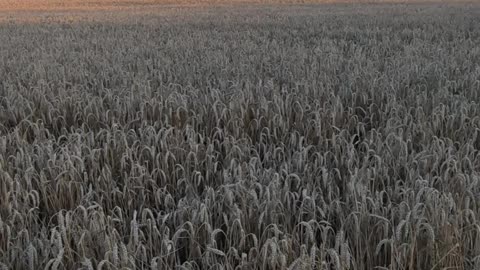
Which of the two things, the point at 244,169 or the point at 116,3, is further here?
the point at 116,3

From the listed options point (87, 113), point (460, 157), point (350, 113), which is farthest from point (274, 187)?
point (87, 113)

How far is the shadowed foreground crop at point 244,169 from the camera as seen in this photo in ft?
5.25

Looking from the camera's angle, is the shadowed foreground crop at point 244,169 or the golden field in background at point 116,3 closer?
the shadowed foreground crop at point 244,169

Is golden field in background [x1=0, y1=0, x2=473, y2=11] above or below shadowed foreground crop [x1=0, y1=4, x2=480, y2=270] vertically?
above

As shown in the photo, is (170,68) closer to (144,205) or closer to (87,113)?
(87,113)

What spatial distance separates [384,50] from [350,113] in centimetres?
367

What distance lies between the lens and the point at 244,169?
7.73 ft

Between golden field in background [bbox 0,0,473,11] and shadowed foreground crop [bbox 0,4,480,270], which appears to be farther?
golden field in background [bbox 0,0,473,11]

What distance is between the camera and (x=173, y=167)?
2443 mm

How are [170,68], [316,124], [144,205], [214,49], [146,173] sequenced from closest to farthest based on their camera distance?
[144,205]
[146,173]
[316,124]
[170,68]
[214,49]

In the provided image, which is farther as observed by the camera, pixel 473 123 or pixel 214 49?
pixel 214 49

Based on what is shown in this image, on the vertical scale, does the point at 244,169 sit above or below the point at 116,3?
below

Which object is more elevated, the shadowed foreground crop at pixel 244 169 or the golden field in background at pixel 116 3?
the golden field in background at pixel 116 3

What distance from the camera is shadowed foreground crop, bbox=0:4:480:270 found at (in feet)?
5.25
